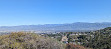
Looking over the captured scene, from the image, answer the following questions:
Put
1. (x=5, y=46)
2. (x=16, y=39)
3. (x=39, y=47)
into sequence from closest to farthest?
(x=5, y=46) → (x=39, y=47) → (x=16, y=39)

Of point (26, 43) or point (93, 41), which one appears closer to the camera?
point (26, 43)

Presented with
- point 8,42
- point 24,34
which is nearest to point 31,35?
point 24,34

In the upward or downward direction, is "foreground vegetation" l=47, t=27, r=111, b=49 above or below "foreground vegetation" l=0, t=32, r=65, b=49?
below

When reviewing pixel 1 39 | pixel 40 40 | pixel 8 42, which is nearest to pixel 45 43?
pixel 40 40

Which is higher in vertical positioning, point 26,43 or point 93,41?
point 26,43

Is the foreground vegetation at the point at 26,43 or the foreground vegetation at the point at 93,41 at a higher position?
the foreground vegetation at the point at 26,43

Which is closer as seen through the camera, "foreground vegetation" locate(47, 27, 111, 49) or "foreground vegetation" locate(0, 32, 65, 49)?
"foreground vegetation" locate(0, 32, 65, 49)

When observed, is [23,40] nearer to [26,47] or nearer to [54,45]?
[26,47]

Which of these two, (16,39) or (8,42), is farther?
(16,39)

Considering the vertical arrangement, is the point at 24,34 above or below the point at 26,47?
above

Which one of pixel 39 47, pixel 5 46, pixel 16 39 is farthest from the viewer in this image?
pixel 16 39

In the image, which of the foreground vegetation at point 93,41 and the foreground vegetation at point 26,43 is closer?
the foreground vegetation at point 26,43
